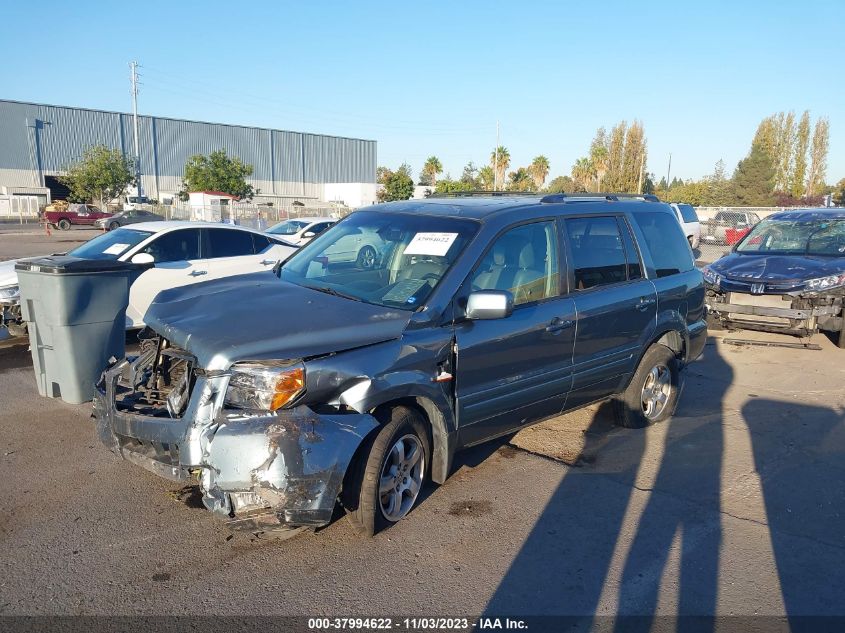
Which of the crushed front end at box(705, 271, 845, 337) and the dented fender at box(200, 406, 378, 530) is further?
the crushed front end at box(705, 271, 845, 337)

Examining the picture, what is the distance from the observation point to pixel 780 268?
9.20 m

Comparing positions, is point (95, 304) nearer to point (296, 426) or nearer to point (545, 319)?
point (296, 426)

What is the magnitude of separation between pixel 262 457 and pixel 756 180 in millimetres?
65487

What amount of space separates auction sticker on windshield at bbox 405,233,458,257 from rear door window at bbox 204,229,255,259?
5265mm

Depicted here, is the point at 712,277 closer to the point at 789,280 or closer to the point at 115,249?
the point at 789,280

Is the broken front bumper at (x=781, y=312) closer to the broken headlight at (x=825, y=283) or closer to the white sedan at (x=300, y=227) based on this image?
the broken headlight at (x=825, y=283)

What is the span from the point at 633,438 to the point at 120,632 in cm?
414

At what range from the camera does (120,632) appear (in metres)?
2.92

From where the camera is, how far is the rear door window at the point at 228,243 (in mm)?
9039

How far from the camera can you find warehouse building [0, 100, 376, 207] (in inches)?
2307

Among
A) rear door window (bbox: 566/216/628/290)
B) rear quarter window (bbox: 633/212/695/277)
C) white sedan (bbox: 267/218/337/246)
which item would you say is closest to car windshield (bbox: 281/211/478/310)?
rear door window (bbox: 566/216/628/290)

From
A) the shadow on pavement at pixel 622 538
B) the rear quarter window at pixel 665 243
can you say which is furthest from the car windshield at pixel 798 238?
the shadow on pavement at pixel 622 538

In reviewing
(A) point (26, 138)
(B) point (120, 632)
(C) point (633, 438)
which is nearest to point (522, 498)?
(C) point (633, 438)

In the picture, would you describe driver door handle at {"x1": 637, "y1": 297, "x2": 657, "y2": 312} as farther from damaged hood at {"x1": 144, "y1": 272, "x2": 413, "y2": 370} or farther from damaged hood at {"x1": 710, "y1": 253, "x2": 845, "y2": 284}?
damaged hood at {"x1": 710, "y1": 253, "x2": 845, "y2": 284}
